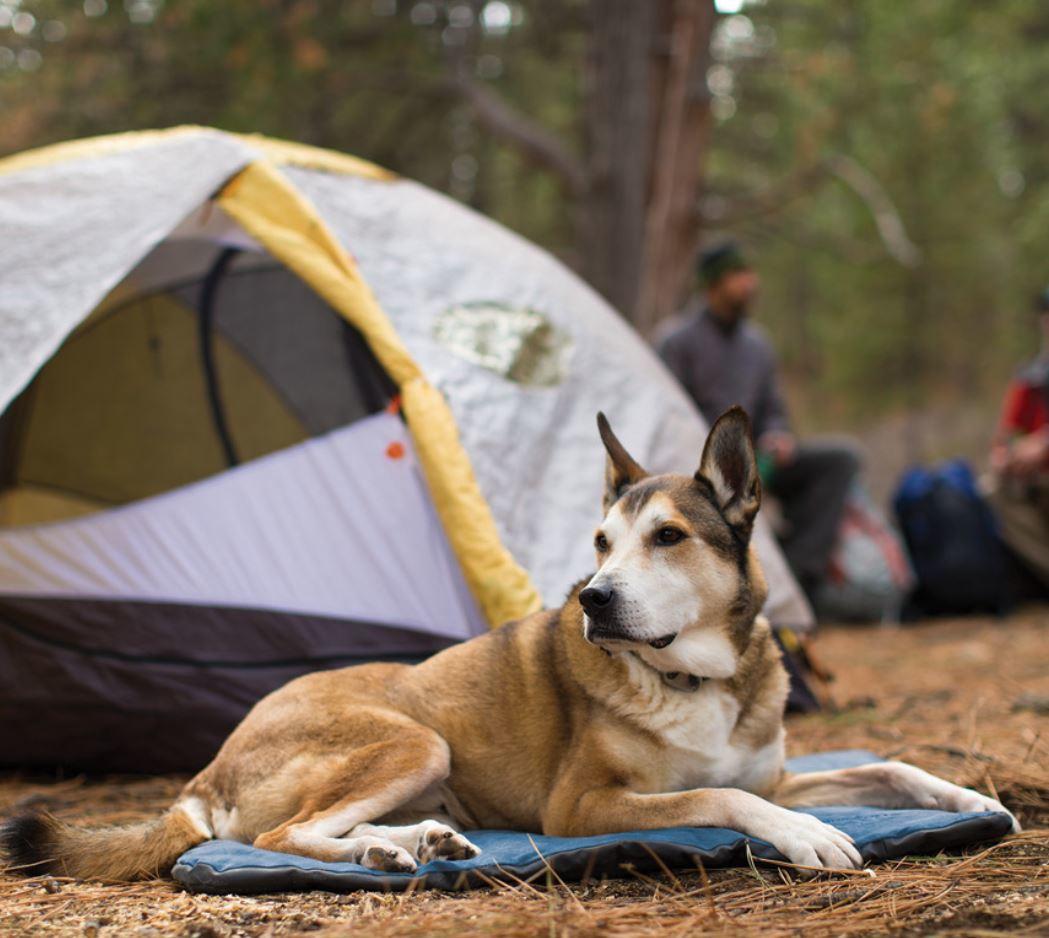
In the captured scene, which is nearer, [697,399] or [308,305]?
[308,305]

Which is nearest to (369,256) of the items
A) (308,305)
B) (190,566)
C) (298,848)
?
(308,305)

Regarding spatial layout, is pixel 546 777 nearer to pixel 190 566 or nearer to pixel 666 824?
pixel 666 824

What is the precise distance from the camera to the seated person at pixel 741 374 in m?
6.98

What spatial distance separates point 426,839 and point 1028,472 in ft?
22.0

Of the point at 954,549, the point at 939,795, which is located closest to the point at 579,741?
the point at 939,795

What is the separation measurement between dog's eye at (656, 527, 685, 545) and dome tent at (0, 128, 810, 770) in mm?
1168

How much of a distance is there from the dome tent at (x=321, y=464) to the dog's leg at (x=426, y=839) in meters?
1.25

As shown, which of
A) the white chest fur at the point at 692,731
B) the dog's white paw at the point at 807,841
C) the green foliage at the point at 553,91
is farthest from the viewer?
the green foliage at the point at 553,91

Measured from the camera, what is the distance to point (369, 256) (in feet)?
15.2

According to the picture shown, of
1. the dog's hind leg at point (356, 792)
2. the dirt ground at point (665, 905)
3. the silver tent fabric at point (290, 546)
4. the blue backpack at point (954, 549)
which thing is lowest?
the blue backpack at point (954, 549)

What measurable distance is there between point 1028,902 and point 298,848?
5.46 feet

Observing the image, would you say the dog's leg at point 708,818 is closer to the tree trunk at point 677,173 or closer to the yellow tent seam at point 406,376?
the yellow tent seam at point 406,376

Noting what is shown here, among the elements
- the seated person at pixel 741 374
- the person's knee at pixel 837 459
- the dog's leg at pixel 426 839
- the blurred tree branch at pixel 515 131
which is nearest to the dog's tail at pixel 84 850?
the dog's leg at pixel 426 839

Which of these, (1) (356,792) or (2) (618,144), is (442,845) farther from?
(2) (618,144)
